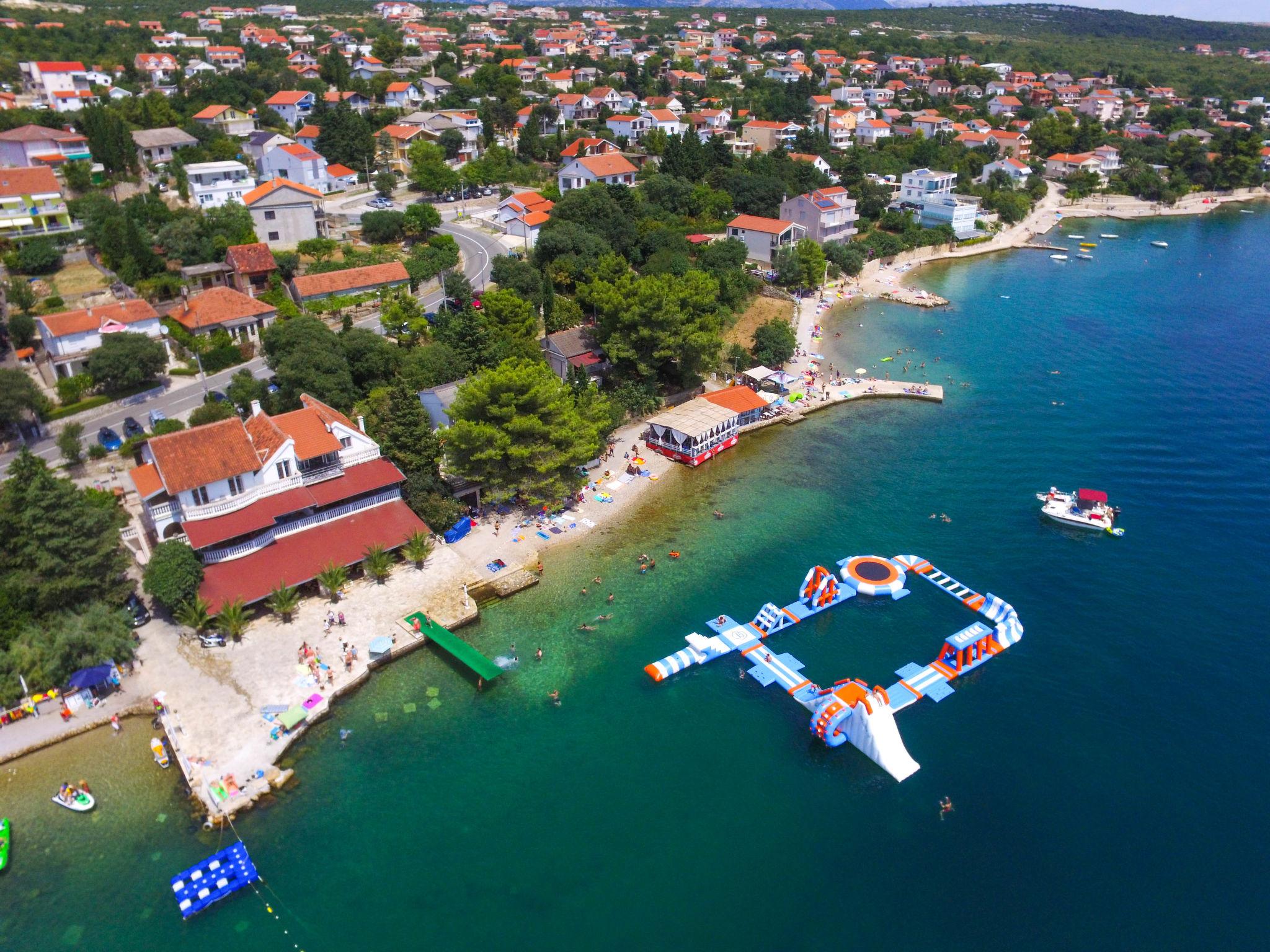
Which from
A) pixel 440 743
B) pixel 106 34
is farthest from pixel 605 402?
pixel 106 34

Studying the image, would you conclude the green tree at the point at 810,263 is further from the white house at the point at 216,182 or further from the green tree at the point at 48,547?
the green tree at the point at 48,547

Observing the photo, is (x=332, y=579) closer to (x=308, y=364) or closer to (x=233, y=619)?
(x=233, y=619)

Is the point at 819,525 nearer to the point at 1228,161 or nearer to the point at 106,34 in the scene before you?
the point at 1228,161

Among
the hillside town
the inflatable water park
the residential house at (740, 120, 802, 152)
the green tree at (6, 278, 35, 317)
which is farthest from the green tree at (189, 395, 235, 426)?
the residential house at (740, 120, 802, 152)

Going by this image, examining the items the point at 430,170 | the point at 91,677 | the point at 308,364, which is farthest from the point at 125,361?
the point at 430,170

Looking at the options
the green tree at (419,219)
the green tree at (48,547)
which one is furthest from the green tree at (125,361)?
the green tree at (419,219)

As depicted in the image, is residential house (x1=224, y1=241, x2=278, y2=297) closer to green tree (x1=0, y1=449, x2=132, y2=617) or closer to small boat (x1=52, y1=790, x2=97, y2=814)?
green tree (x1=0, y1=449, x2=132, y2=617)
